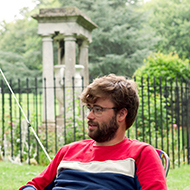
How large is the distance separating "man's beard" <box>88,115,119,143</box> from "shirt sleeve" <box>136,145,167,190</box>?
0.25 metres

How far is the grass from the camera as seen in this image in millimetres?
4191

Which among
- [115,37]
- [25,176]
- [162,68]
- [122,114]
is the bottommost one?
[25,176]

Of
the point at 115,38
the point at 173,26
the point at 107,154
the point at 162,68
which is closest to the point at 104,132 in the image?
the point at 107,154

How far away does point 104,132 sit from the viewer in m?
1.94

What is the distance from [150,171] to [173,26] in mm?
28348

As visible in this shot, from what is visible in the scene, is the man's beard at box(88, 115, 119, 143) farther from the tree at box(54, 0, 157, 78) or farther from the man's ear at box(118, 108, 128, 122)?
the tree at box(54, 0, 157, 78)

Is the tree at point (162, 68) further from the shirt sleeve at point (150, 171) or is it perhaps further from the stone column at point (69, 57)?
the shirt sleeve at point (150, 171)

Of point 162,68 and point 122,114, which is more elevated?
point 162,68

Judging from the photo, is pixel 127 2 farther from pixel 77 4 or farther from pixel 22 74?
pixel 22 74

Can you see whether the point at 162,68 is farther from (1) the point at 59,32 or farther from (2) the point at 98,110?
(2) the point at 98,110

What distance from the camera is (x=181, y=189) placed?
164 inches

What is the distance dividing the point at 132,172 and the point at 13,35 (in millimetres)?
27863

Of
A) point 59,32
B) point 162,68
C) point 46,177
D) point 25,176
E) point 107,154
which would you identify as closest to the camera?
point 107,154

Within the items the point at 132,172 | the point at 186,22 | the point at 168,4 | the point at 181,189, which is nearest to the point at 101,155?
the point at 132,172
